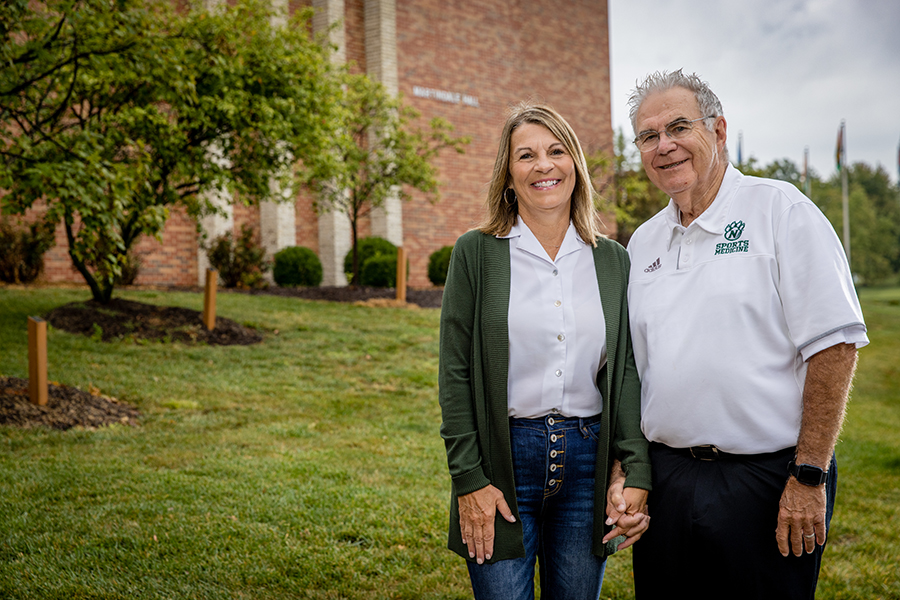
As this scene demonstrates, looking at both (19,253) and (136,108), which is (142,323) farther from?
(19,253)

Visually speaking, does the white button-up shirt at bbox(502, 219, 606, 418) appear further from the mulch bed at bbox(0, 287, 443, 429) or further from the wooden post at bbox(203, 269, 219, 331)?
the wooden post at bbox(203, 269, 219, 331)

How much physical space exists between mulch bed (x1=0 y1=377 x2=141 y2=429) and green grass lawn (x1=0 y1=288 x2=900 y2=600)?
0.64ft

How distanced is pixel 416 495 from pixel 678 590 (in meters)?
3.39

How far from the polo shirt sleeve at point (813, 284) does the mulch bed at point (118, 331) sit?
6597mm

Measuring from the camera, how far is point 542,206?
2.48m

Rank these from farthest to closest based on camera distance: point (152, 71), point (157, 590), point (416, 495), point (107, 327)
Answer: point (107, 327) < point (152, 71) < point (416, 495) < point (157, 590)

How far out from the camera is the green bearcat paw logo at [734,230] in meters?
2.26

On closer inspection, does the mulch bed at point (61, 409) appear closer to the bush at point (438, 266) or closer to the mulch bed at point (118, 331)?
the mulch bed at point (118, 331)

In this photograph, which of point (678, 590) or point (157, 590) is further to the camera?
point (157, 590)

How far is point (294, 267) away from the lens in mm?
18312

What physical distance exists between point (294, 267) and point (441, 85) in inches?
316

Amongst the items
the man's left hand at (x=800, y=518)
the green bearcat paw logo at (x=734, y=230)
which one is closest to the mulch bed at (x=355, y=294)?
the green bearcat paw logo at (x=734, y=230)

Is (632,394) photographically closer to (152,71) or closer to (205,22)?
(152,71)

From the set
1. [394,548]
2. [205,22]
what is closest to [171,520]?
[394,548]
